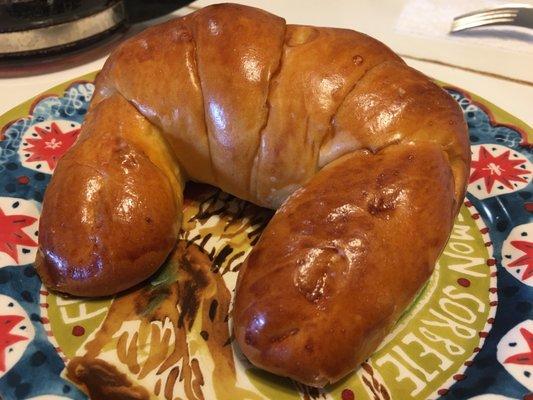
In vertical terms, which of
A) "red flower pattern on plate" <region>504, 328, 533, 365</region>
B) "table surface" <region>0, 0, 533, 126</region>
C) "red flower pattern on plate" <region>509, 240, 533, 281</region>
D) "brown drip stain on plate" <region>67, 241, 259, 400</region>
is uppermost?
"table surface" <region>0, 0, 533, 126</region>

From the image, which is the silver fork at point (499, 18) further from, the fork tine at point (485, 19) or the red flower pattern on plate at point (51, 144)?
the red flower pattern on plate at point (51, 144)

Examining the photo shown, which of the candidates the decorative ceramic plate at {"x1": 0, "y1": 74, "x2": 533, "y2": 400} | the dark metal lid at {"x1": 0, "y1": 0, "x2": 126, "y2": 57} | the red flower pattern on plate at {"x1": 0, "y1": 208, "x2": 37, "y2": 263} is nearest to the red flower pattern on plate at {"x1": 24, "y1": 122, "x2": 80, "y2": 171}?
the decorative ceramic plate at {"x1": 0, "y1": 74, "x2": 533, "y2": 400}

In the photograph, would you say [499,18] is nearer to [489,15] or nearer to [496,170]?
[489,15]

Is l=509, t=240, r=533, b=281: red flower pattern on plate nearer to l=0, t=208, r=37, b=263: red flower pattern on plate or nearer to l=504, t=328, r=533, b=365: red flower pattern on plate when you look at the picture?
l=504, t=328, r=533, b=365: red flower pattern on plate

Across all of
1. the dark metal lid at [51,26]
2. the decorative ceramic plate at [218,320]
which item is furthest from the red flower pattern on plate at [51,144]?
the dark metal lid at [51,26]

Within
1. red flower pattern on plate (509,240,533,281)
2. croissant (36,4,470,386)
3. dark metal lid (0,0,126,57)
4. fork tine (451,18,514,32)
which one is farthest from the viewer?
fork tine (451,18,514,32)

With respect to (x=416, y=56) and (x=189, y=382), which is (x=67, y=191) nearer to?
(x=189, y=382)

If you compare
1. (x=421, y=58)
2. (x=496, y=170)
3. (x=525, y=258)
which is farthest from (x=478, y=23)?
(x=525, y=258)
